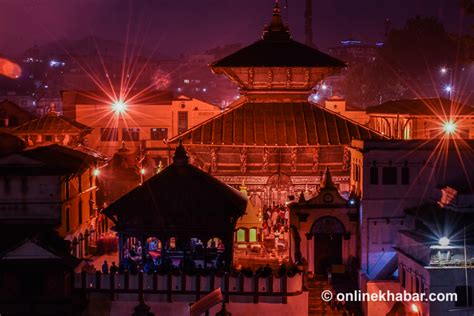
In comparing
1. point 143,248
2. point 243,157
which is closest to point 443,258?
point 143,248

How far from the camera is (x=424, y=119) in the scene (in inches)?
1935

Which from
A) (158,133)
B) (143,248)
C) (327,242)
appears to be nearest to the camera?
(143,248)

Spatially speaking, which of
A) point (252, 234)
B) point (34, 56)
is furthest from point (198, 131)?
point (34, 56)

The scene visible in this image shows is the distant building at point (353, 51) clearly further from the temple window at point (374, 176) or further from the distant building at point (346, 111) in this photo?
the temple window at point (374, 176)

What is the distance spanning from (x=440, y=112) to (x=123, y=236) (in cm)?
2685

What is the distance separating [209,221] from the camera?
27922mm

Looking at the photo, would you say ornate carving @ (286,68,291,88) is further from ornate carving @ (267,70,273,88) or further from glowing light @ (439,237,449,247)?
glowing light @ (439,237,449,247)

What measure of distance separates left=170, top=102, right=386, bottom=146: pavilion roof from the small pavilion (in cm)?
988

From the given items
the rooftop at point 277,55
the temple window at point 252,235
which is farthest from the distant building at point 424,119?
the temple window at point 252,235

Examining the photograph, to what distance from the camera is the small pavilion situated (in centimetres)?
2794

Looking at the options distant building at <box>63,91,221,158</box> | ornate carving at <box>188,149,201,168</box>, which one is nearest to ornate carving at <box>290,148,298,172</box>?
ornate carving at <box>188,149,201,168</box>

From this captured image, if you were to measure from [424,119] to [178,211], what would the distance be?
24.4 m

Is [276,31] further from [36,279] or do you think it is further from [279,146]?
[36,279]

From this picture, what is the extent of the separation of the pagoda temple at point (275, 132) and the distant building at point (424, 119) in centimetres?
854
